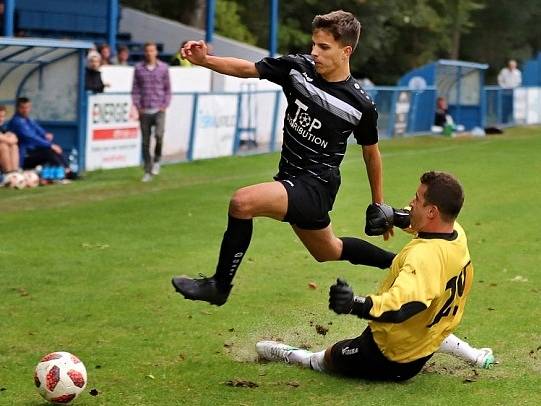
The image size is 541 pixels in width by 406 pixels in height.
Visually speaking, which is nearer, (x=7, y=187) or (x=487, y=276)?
(x=487, y=276)

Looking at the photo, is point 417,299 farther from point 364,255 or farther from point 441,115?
point 441,115

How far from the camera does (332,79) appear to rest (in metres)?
7.09

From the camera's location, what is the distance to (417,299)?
5902 mm

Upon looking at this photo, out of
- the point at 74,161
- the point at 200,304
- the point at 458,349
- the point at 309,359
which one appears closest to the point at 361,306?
the point at 309,359

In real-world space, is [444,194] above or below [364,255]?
above

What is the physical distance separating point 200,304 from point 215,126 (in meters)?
13.2

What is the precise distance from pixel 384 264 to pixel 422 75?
25206mm

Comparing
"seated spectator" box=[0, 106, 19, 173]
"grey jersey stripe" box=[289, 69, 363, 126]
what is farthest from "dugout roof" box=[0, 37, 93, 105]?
"grey jersey stripe" box=[289, 69, 363, 126]

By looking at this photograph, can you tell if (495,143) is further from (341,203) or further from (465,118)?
(341,203)

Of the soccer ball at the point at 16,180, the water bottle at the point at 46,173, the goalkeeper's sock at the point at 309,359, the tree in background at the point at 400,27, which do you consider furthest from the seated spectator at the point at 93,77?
the tree in background at the point at 400,27

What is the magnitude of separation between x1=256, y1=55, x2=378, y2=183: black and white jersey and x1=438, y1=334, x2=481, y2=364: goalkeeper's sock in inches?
46.8

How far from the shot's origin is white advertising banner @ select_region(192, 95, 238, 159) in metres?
21.5

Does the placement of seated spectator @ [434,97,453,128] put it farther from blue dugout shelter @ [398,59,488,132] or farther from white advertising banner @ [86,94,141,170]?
white advertising banner @ [86,94,141,170]

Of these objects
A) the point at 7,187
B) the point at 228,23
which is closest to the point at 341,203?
the point at 7,187
